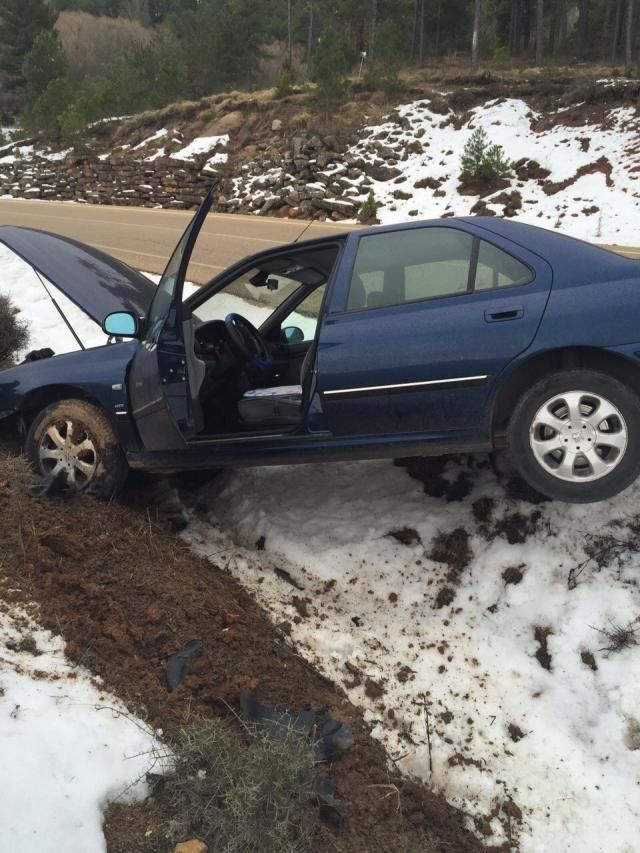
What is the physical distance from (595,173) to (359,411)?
1643 centimetres

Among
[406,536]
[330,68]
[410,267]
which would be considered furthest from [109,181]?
[406,536]

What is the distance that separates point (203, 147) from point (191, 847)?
27700mm

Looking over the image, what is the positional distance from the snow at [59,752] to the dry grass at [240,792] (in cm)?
17

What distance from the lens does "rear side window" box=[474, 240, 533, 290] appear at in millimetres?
3129

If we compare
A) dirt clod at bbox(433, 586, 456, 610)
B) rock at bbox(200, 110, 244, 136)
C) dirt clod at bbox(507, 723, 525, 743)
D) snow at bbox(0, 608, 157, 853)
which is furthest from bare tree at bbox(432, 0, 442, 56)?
snow at bbox(0, 608, 157, 853)

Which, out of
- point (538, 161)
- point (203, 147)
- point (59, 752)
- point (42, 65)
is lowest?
point (59, 752)

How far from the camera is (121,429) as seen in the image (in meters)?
3.86

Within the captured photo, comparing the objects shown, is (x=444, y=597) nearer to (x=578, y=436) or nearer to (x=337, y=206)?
(x=578, y=436)

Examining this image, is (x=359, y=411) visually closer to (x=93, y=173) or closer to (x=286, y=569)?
(x=286, y=569)

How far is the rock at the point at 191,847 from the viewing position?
209cm

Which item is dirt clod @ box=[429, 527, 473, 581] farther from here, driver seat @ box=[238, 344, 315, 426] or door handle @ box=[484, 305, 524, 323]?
door handle @ box=[484, 305, 524, 323]

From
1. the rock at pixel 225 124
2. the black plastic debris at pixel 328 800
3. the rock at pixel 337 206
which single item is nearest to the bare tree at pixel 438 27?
the rock at pixel 225 124

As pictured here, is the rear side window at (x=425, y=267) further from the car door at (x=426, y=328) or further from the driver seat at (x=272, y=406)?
the driver seat at (x=272, y=406)

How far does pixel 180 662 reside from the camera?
2846 millimetres
